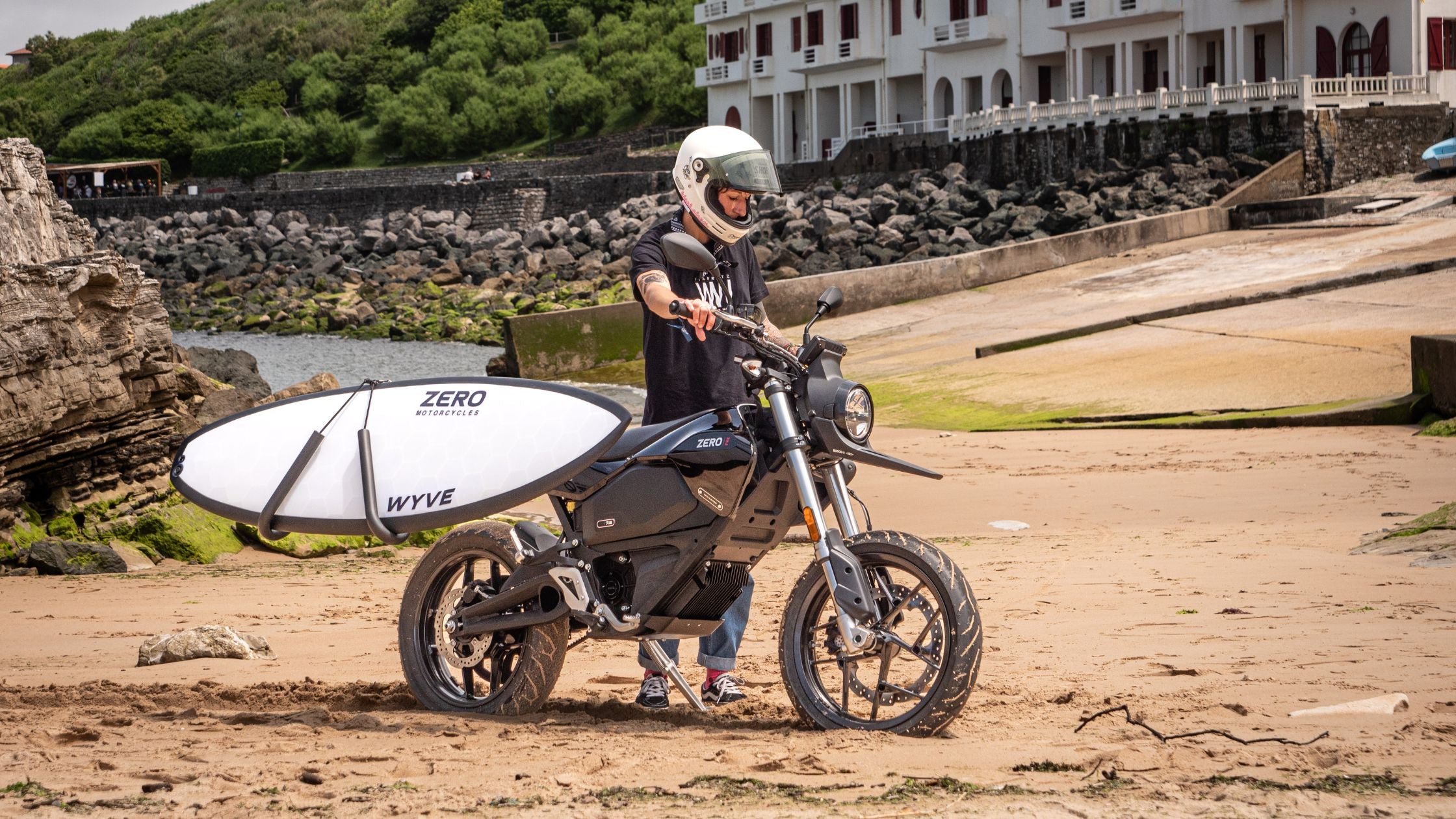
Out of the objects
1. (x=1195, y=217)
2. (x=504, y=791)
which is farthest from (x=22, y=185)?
(x=1195, y=217)

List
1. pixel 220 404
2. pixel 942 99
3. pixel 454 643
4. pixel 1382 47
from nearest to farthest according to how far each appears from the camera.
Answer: pixel 454 643 → pixel 220 404 → pixel 1382 47 → pixel 942 99

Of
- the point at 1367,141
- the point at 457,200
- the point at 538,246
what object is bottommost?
the point at 538,246

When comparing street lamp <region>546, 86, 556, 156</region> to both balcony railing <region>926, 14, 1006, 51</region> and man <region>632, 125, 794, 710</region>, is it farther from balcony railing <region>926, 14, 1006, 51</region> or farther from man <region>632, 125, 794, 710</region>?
man <region>632, 125, 794, 710</region>

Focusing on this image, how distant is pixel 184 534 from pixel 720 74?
1958 inches

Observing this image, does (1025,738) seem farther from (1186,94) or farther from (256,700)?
(1186,94)

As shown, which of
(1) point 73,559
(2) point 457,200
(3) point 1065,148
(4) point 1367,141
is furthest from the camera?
(2) point 457,200

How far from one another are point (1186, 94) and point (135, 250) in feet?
130

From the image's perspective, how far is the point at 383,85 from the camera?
8856 centimetres

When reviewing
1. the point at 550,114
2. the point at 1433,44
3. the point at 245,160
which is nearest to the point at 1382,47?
the point at 1433,44

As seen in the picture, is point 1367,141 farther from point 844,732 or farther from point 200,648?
point 844,732

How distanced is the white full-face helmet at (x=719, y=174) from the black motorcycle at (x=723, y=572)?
44 cm

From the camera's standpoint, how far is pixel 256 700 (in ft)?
16.5

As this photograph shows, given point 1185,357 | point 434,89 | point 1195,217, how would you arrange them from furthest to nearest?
1. point 434,89
2. point 1195,217
3. point 1185,357

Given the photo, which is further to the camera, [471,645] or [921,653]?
[471,645]
